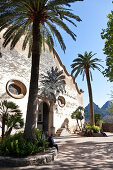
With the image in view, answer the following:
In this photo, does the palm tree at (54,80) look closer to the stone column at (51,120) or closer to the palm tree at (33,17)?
the stone column at (51,120)

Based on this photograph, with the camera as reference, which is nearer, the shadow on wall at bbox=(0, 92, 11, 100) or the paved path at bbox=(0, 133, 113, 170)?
the paved path at bbox=(0, 133, 113, 170)

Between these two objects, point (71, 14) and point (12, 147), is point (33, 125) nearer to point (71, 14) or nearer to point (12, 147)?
point (12, 147)

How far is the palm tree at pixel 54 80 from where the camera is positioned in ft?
64.1

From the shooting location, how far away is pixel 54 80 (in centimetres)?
2128

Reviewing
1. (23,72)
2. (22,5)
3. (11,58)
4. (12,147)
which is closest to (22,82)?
(23,72)

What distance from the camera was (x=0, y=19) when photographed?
9375mm

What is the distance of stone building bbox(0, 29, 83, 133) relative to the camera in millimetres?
14904

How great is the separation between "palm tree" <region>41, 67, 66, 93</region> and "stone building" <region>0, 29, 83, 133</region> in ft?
1.60

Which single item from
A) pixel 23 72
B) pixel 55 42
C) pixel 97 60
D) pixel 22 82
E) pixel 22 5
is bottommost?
pixel 22 82

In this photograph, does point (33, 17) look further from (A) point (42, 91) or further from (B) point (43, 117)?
(B) point (43, 117)

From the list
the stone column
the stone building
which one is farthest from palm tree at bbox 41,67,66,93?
the stone column

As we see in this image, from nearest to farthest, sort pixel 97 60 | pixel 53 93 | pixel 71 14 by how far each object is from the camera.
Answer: pixel 71 14 < pixel 53 93 < pixel 97 60

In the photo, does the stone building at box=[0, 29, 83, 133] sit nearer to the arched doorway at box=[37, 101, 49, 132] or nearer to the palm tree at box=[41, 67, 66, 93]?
the arched doorway at box=[37, 101, 49, 132]

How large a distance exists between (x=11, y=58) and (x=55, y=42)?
20.4 feet
